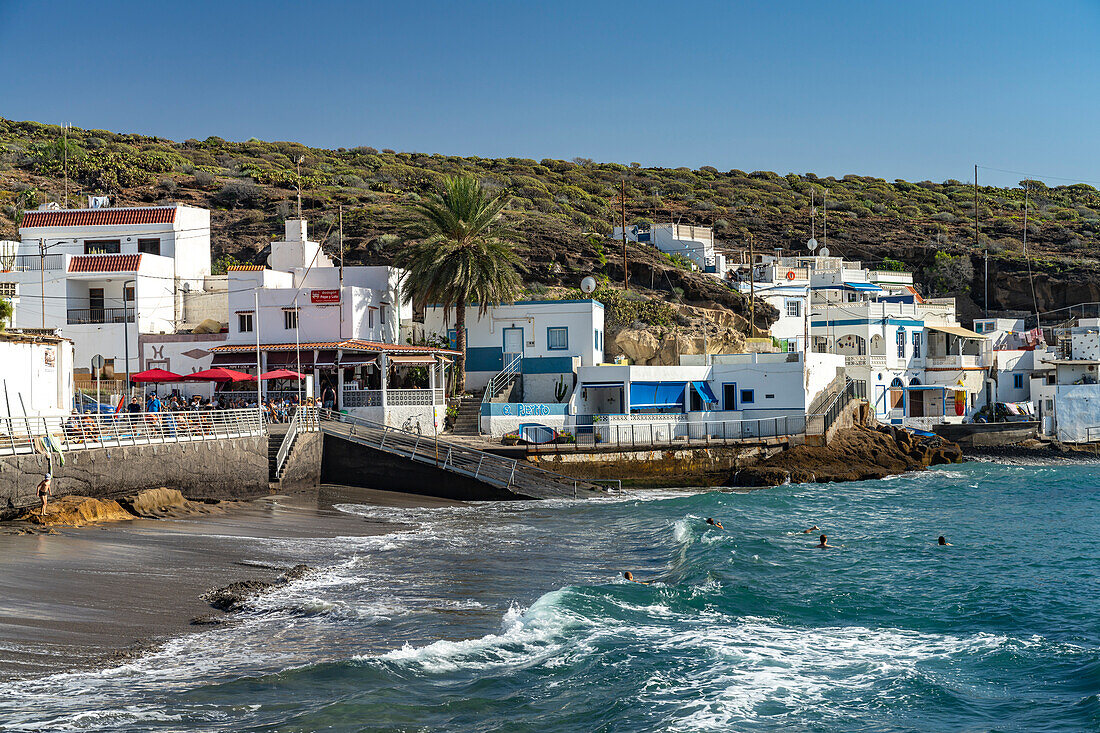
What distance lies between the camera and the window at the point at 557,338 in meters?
49.6

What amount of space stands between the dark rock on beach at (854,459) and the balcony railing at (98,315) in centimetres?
3132

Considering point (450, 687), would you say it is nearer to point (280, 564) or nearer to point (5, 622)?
point (5, 622)

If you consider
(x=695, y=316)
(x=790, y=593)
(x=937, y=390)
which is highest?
(x=695, y=316)

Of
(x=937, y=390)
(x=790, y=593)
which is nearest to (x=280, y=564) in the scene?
(x=790, y=593)

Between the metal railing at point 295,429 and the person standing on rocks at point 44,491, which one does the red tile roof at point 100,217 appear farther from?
the person standing on rocks at point 44,491

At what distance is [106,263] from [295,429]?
65.1ft

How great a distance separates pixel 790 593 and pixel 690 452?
21.3 m

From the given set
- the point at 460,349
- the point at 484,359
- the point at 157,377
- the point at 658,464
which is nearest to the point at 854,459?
the point at 658,464

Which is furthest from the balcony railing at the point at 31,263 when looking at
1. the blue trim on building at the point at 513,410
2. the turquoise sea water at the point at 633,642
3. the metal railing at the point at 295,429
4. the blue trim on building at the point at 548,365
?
the turquoise sea water at the point at 633,642

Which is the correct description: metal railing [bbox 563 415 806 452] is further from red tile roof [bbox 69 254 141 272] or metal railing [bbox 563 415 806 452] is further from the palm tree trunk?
red tile roof [bbox 69 254 141 272]

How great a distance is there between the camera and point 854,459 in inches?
1756

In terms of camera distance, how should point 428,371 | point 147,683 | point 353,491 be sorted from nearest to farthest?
point 147,683 < point 353,491 < point 428,371

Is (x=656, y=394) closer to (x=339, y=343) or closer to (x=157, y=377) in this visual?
(x=339, y=343)

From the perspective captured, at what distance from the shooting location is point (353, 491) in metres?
35.2
